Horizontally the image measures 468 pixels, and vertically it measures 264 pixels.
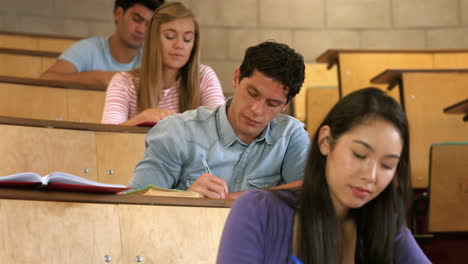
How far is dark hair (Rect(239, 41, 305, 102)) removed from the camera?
1358 millimetres

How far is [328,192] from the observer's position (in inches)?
34.2

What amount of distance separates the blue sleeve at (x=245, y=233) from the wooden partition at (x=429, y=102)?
5.60 ft

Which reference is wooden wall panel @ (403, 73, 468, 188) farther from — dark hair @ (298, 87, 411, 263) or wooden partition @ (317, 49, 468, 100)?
dark hair @ (298, 87, 411, 263)

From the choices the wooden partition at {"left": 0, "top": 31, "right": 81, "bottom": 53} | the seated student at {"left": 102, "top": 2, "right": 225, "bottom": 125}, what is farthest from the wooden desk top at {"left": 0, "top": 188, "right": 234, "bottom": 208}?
the wooden partition at {"left": 0, "top": 31, "right": 81, "bottom": 53}

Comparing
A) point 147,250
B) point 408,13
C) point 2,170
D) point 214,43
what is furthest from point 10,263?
point 408,13

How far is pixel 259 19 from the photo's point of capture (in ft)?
12.7

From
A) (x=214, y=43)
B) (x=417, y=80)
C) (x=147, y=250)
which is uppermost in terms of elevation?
(x=214, y=43)

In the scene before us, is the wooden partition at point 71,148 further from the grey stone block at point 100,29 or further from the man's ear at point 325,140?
the grey stone block at point 100,29

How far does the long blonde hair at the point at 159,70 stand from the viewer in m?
1.85

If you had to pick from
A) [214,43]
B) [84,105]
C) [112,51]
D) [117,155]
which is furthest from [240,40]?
[117,155]

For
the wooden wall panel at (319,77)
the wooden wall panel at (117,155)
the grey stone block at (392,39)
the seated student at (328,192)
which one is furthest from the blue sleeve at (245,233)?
the grey stone block at (392,39)

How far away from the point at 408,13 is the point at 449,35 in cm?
25

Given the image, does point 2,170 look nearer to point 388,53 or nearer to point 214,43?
point 388,53

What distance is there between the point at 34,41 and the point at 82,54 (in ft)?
2.21
